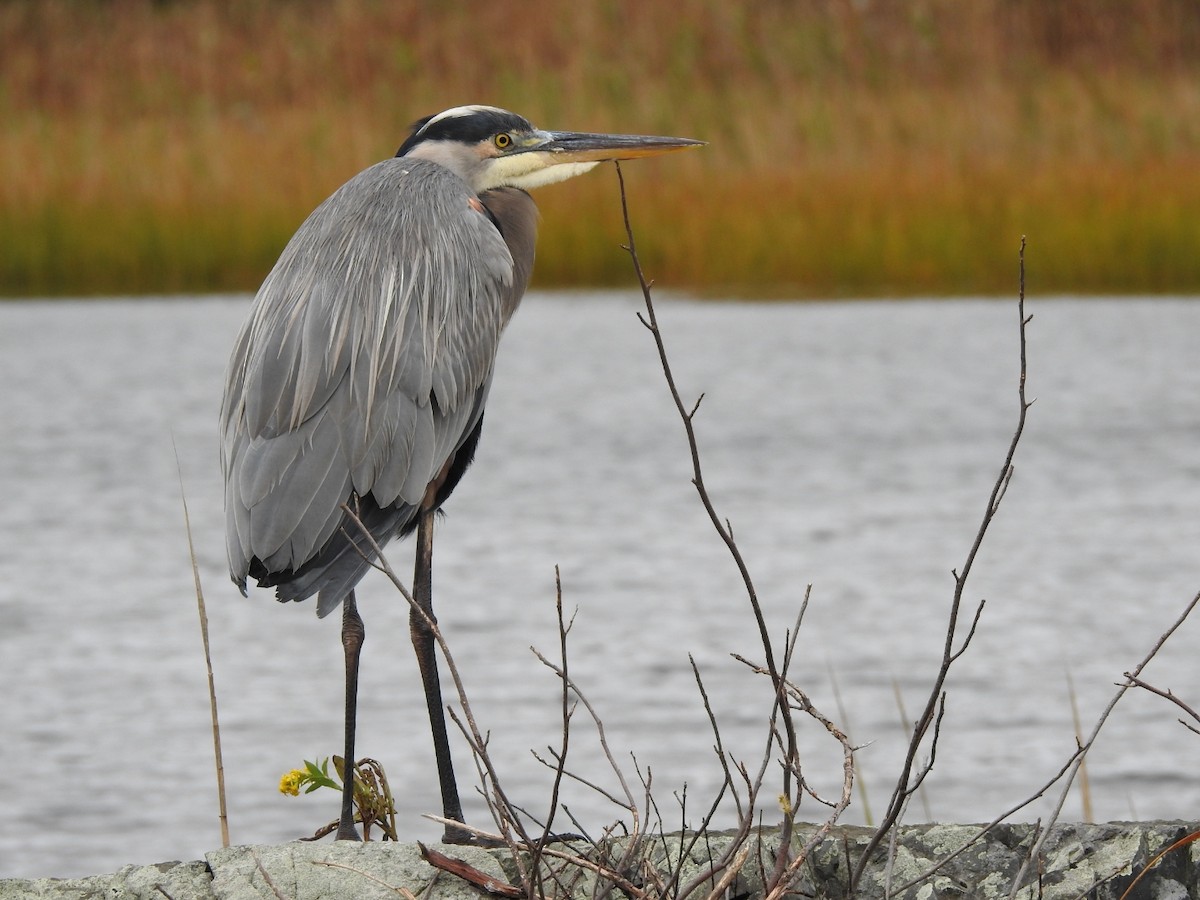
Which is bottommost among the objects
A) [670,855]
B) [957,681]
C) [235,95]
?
[957,681]

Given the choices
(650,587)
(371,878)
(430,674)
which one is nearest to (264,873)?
(371,878)

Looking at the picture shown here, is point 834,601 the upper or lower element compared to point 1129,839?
lower

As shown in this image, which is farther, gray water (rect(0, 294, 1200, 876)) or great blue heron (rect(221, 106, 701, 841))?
gray water (rect(0, 294, 1200, 876))

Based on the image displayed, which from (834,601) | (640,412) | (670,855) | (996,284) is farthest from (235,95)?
(670,855)

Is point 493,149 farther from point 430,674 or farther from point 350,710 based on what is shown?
point 350,710

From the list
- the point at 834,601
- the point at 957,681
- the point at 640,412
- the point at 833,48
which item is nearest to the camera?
the point at 957,681

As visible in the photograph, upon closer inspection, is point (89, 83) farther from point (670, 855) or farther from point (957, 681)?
point (670, 855)

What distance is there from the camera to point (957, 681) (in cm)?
555

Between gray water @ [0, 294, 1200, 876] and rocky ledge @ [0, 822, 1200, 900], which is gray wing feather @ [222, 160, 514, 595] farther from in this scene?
gray water @ [0, 294, 1200, 876]

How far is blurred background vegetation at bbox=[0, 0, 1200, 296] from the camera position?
1374 cm

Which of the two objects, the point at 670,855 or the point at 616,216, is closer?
the point at 670,855

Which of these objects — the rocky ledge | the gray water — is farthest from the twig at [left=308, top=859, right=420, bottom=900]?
the gray water

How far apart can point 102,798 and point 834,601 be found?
250cm

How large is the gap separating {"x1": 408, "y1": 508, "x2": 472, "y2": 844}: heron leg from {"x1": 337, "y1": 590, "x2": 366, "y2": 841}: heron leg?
0.36ft
